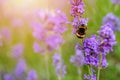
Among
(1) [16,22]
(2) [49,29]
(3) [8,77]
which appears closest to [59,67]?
(2) [49,29]

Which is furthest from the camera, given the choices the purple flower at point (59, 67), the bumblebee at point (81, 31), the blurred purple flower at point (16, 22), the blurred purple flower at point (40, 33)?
the blurred purple flower at point (16, 22)

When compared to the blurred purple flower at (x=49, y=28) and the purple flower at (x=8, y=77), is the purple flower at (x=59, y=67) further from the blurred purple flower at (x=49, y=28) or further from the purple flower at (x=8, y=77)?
the purple flower at (x=8, y=77)

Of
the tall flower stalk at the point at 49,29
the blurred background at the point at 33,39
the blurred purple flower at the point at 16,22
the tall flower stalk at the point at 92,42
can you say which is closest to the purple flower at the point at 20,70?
the blurred background at the point at 33,39

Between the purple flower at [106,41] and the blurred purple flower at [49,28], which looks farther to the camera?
the blurred purple flower at [49,28]

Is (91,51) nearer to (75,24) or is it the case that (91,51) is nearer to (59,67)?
(75,24)

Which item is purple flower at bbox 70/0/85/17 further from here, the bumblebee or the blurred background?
the blurred background

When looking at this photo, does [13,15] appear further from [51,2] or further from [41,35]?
[41,35]

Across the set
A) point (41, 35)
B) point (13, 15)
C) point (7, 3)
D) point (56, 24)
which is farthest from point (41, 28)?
point (7, 3)

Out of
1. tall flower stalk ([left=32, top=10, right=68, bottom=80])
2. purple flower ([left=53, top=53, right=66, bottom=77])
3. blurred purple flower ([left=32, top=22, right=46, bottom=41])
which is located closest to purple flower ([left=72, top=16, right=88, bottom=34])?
tall flower stalk ([left=32, top=10, right=68, bottom=80])
